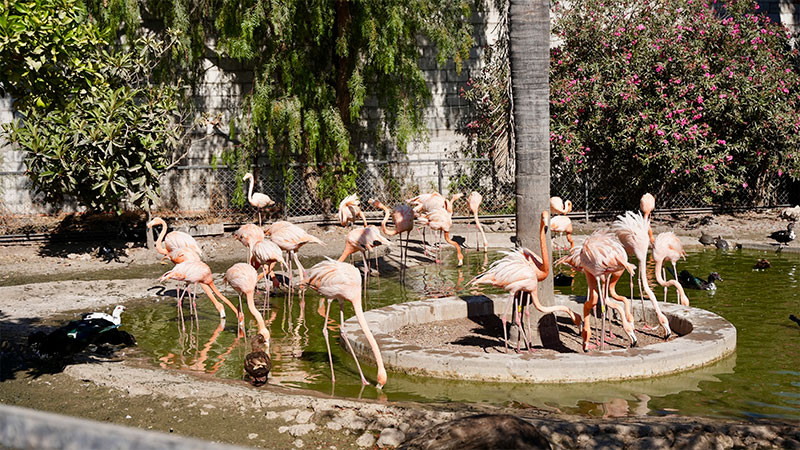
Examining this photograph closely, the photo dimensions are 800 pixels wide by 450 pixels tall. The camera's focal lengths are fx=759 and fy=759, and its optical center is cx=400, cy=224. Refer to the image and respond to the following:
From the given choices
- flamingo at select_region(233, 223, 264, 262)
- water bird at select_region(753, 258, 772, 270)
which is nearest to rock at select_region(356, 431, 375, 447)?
flamingo at select_region(233, 223, 264, 262)

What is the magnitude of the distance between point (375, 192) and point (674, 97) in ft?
23.6

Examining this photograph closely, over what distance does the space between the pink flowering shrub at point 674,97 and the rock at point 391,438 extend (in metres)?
13.6

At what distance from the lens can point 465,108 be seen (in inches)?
748

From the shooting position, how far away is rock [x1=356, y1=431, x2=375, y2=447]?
4.76 m

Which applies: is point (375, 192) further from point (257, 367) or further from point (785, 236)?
point (257, 367)

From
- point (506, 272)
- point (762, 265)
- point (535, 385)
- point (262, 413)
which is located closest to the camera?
point (262, 413)

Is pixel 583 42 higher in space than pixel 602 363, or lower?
higher

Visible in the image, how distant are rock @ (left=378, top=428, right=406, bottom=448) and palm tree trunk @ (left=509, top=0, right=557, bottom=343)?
2.96 metres

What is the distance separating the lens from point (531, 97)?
7027 millimetres

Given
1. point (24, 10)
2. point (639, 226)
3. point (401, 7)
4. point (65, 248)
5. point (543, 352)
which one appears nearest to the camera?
point (24, 10)

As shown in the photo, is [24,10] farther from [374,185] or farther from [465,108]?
[465,108]

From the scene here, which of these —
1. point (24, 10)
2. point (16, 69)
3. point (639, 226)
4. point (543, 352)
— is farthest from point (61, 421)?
point (639, 226)

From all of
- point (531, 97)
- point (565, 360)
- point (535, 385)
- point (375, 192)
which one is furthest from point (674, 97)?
point (535, 385)

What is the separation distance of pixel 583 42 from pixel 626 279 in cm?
876
